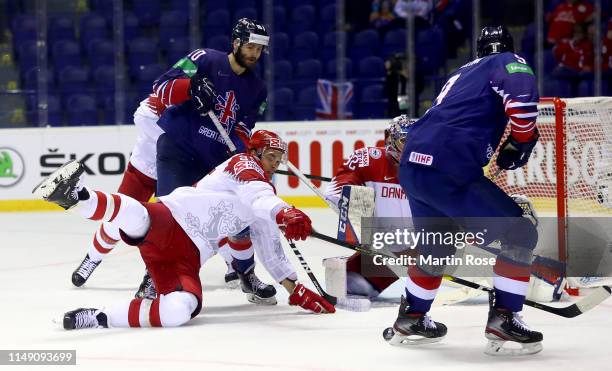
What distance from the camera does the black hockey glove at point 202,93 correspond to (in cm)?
434

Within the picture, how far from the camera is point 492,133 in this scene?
3287 millimetres

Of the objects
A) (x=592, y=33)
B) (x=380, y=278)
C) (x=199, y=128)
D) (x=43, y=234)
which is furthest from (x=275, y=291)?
(x=592, y=33)

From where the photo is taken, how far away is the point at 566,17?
325 inches

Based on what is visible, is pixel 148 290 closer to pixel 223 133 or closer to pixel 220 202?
pixel 220 202

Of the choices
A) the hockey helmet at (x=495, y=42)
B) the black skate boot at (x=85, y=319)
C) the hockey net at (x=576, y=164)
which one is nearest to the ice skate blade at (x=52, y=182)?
the black skate boot at (x=85, y=319)

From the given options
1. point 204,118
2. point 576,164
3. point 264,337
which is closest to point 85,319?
point 264,337

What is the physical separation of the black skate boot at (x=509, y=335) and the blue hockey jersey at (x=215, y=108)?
1.72m

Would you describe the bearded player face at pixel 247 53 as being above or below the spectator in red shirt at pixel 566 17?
below

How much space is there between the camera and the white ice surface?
3.12m

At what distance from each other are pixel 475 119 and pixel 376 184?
124 centimetres

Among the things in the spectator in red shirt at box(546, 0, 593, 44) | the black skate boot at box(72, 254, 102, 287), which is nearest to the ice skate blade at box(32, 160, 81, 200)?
the black skate boot at box(72, 254, 102, 287)

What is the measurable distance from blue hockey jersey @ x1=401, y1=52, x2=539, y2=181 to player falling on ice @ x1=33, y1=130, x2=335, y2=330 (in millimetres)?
506

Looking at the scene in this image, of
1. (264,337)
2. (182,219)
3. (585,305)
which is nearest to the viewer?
(264,337)

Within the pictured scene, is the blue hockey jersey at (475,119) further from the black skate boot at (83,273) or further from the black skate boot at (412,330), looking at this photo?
the black skate boot at (83,273)
